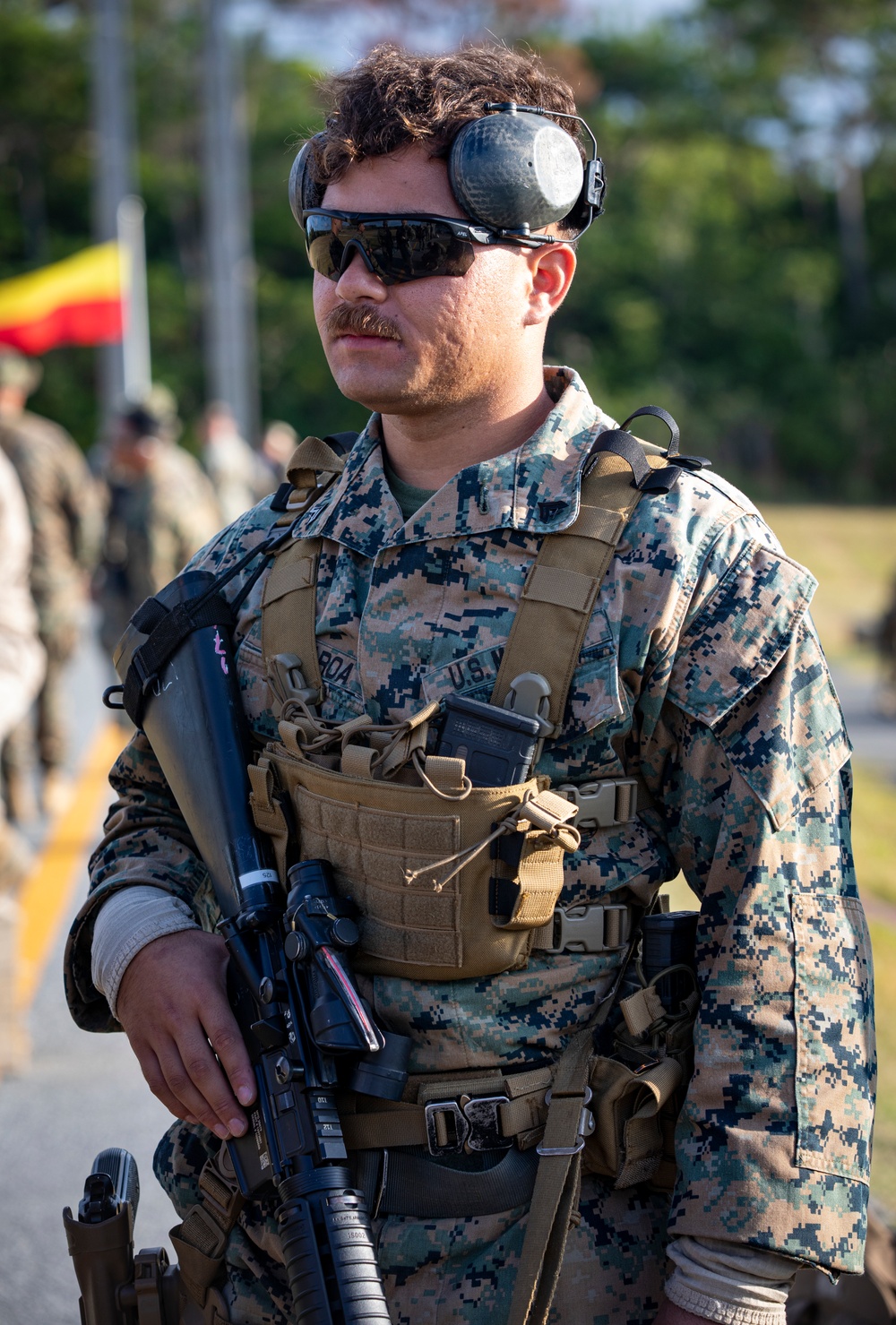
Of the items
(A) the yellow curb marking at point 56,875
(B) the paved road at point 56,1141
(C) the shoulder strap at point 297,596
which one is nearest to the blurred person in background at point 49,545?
(A) the yellow curb marking at point 56,875

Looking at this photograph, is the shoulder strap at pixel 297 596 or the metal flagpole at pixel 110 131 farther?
the metal flagpole at pixel 110 131

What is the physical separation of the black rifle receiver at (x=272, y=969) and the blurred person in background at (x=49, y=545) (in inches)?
215

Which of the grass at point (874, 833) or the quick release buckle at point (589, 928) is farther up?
the quick release buckle at point (589, 928)

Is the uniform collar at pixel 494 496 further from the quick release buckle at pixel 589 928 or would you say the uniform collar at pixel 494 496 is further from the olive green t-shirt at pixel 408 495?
the quick release buckle at pixel 589 928

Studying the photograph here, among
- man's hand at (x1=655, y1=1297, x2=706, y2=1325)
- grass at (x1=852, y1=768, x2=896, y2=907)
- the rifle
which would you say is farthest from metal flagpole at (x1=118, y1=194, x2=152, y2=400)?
man's hand at (x1=655, y1=1297, x2=706, y2=1325)

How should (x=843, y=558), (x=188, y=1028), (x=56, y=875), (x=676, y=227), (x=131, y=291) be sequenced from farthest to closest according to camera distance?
(x=676, y=227) < (x=843, y=558) < (x=131, y=291) < (x=56, y=875) < (x=188, y=1028)

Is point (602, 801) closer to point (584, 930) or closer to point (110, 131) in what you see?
point (584, 930)

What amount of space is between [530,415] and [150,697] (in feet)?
2.21

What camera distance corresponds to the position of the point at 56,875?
6082 millimetres

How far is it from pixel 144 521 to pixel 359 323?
5851mm

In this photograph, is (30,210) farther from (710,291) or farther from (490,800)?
(490,800)

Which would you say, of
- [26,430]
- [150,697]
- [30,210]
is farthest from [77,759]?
[30,210]

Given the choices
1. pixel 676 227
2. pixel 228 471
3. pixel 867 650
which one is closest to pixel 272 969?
pixel 228 471

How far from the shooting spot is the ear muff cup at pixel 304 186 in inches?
78.3
